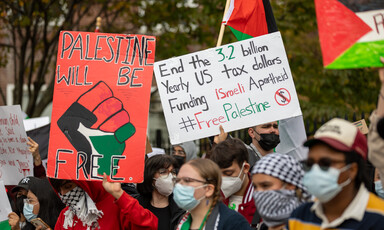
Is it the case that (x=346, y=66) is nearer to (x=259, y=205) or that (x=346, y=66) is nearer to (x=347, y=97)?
(x=259, y=205)

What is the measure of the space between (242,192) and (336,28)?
1603mm

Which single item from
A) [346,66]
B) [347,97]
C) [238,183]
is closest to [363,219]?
[346,66]

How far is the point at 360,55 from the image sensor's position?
371 centimetres

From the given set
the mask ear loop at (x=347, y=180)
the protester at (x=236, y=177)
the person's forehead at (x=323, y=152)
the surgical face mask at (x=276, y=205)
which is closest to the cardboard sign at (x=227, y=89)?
the protester at (x=236, y=177)

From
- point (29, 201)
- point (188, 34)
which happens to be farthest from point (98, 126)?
point (188, 34)

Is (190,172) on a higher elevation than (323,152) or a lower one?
lower

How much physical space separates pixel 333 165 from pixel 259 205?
1.98 ft

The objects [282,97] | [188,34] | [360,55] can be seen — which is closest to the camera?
[360,55]

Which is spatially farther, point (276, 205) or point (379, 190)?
point (379, 190)

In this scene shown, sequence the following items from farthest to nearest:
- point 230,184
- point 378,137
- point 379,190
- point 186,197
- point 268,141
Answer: point 268,141 < point 379,190 < point 230,184 < point 186,197 < point 378,137

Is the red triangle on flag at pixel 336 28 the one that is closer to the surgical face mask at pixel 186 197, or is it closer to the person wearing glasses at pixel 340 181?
the person wearing glasses at pixel 340 181

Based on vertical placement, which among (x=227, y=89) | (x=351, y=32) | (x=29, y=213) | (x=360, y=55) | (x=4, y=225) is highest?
(x=351, y=32)

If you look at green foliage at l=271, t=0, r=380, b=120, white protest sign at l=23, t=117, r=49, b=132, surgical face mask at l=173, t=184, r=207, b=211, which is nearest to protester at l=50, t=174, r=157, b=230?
surgical face mask at l=173, t=184, r=207, b=211

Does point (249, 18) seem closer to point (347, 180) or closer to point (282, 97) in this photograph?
point (282, 97)
